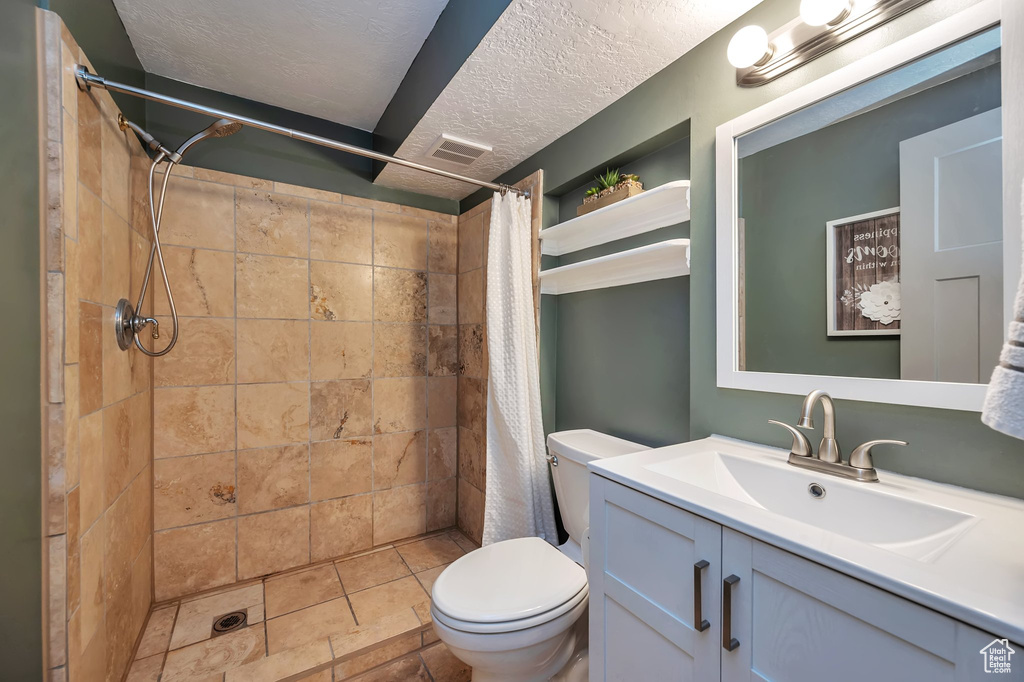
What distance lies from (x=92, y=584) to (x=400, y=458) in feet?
4.47

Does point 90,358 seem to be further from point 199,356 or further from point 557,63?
point 557,63

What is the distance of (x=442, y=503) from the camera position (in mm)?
2555

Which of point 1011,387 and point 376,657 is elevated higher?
point 1011,387

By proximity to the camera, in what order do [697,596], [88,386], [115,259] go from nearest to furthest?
[697,596], [88,386], [115,259]

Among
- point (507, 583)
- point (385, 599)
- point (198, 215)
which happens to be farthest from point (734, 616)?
point (198, 215)

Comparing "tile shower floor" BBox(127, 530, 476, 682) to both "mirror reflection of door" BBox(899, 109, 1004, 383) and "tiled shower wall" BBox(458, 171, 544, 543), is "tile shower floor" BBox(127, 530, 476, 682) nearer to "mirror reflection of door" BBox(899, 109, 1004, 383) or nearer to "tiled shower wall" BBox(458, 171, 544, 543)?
"tiled shower wall" BBox(458, 171, 544, 543)

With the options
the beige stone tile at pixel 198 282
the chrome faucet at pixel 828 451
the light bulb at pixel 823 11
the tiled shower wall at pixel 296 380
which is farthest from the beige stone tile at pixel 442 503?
the light bulb at pixel 823 11

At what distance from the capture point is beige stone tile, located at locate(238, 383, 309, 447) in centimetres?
202

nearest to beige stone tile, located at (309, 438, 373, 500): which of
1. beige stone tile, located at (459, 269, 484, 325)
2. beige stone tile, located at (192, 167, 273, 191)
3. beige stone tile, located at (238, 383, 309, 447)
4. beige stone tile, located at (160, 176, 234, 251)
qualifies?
beige stone tile, located at (238, 383, 309, 447)

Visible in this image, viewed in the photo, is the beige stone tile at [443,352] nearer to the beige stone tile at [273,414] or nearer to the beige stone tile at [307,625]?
the beige stone tile at [273,414]

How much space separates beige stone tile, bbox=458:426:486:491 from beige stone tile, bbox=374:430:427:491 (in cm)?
22

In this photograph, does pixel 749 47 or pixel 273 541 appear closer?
pixel 749 47

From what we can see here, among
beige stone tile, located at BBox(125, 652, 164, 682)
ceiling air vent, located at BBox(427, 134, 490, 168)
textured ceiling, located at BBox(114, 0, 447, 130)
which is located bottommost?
beige stone tile, located at BBox(125, 652, 164, 682)

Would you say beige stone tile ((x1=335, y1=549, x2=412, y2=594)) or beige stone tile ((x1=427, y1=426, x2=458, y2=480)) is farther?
beige stone tile ((x1=427, y1=426, x2=458, y2=480))
